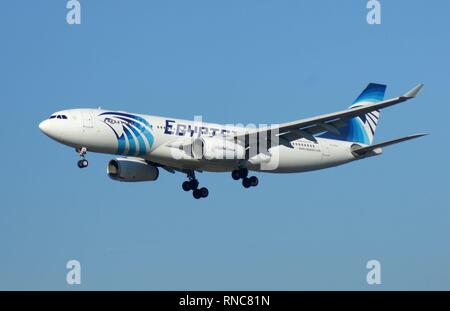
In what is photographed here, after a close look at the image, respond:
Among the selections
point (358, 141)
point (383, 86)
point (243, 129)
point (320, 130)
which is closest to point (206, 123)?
point (243, 129)

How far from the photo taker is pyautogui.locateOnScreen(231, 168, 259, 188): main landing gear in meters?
66.2

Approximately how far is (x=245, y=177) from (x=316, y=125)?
6641 millimetres

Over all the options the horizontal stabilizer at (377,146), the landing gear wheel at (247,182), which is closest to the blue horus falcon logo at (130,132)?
the landing gear wheel at (247,182)

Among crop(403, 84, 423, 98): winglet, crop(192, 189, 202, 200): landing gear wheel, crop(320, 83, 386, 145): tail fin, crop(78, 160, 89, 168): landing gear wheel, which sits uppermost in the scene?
crop(320, 83, 386, 145): tail fin

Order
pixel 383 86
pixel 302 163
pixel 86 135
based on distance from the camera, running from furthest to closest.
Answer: pixel 383 86
pixel 302 163
pixel 86 135

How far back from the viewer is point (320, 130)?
63.6 metres

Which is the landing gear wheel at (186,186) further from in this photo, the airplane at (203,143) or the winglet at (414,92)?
the winglet at (414,92)

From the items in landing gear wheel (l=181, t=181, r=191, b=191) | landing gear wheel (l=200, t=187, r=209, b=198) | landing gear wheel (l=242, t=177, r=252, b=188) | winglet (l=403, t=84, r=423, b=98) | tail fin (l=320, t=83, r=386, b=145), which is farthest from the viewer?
tail fin (l=320, t=83, r=386, b=145)

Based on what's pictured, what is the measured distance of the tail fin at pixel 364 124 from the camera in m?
71.8

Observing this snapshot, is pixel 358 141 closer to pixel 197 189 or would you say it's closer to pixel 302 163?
pixel 302 163

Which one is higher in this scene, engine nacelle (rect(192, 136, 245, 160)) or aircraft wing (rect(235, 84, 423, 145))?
aircraft wing (rect(235, 84, 423, 145))

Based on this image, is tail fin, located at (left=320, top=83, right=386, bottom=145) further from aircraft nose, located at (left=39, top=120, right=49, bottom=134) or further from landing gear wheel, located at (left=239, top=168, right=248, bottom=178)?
aircraft nose, located at (left=39, top=120, right=49, bottom=134)

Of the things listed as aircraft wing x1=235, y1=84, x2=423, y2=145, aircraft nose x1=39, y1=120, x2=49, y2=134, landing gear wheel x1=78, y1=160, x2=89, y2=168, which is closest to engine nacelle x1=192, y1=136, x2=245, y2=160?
aircraft wing x1=235, y1=84, x2=423, y2=145

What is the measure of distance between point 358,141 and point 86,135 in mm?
21813
